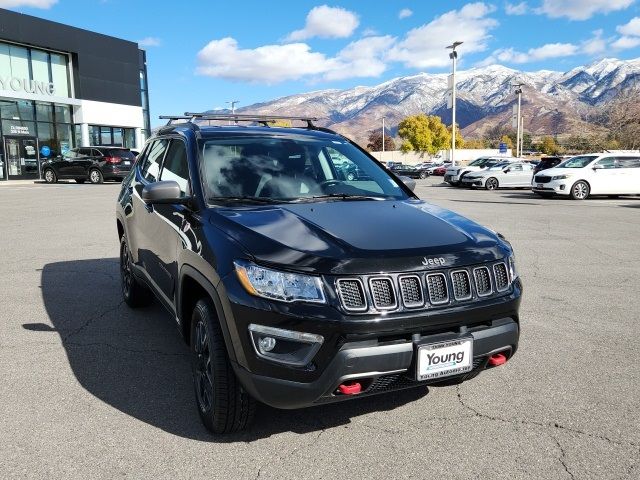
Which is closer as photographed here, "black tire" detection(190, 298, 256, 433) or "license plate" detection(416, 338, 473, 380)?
"license plate" detection(416, 338, 473, 380)

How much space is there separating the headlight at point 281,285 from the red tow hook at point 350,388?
0.42 m

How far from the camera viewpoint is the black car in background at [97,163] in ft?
83.0

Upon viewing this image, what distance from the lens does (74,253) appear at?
8227mm

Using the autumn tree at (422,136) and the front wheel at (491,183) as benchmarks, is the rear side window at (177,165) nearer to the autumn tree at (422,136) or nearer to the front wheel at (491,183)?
the front wheel at (491,183)

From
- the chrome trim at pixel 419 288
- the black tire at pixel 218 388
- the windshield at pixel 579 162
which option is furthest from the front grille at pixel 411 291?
the windshield at pixel 579 162

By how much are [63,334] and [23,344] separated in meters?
0.32

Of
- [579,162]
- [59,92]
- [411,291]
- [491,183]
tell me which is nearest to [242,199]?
[411,291]

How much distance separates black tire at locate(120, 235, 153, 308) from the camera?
5158 millimetres

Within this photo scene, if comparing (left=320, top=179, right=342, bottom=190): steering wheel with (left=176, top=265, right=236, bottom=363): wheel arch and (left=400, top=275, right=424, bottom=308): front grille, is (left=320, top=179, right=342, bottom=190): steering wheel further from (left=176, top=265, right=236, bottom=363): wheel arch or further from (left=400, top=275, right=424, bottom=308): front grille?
(left=400, top=275, right=424, bottom=308): front grille

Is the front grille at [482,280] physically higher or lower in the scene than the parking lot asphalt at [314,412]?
higher

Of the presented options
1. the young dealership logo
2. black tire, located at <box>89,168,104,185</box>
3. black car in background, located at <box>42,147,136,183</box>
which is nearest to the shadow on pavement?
black car in background, located at <box>42,147,136,183</box>

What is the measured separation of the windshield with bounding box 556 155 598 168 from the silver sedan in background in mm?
5793

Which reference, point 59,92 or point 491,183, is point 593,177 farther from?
point 59,92

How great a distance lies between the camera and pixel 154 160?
459cm
